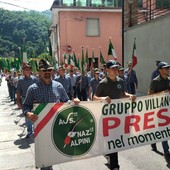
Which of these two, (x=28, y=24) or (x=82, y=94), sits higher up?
(x=28, y=24)

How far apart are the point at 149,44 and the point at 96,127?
10325 millimetres

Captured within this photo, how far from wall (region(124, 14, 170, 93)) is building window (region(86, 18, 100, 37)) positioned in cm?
A: 1168

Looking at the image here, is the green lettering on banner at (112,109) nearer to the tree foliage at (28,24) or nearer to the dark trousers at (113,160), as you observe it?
the dark trousers at (113,160)

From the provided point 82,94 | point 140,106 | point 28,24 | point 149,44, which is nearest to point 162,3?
point 149,44

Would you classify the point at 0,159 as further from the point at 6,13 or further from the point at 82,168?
the point at 6,13

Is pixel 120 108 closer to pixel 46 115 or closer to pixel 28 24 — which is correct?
pixel 46 115

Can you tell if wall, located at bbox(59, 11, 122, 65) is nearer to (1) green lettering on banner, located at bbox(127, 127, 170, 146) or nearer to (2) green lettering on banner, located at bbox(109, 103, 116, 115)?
(1) green lettering on banner, located at bbox(127, 127, 170, 146)

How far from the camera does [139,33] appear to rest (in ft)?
47.9

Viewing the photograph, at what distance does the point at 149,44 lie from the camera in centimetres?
1362

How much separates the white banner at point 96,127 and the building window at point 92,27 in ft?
76.3

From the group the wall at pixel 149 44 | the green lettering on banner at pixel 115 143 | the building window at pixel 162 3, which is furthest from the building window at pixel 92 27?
the green lettering on banner at pixel 115 143

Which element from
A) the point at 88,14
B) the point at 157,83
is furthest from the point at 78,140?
the point at 88,14

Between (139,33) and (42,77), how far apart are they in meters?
11.4

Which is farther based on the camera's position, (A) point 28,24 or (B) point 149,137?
(A) point 28,24
